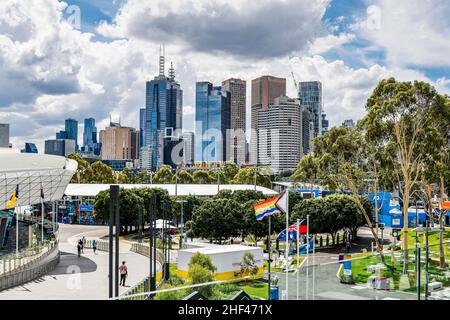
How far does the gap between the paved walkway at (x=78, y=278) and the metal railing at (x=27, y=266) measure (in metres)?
Result: 0.39

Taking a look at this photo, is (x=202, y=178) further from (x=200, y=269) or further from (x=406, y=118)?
(x=200, y=269)

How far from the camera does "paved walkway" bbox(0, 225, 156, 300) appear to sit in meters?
22.2

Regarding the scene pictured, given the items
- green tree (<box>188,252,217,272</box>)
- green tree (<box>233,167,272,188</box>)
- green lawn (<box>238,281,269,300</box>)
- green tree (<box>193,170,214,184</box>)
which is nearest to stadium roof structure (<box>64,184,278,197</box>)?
green tree (<box>233,167,272,188</box>)

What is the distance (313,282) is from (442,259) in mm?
5638

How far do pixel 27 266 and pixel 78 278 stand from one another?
278 cm

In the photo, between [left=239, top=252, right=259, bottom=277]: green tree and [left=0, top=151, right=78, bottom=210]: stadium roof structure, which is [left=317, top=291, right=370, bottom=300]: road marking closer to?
[left=239, top=252, right=259, bottom=277]: green tree

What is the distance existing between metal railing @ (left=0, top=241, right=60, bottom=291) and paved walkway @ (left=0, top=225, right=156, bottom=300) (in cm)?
39

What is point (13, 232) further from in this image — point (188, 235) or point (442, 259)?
point (442, 259)

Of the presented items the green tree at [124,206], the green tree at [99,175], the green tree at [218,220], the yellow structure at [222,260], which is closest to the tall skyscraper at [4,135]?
the green tree at [99,175]

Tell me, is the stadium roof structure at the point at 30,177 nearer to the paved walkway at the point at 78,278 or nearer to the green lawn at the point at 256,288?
the paved walkway at the point at 78,278

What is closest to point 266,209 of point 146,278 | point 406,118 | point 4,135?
point 146,278

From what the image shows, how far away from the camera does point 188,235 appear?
46.5m

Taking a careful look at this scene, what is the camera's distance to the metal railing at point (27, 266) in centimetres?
2396
